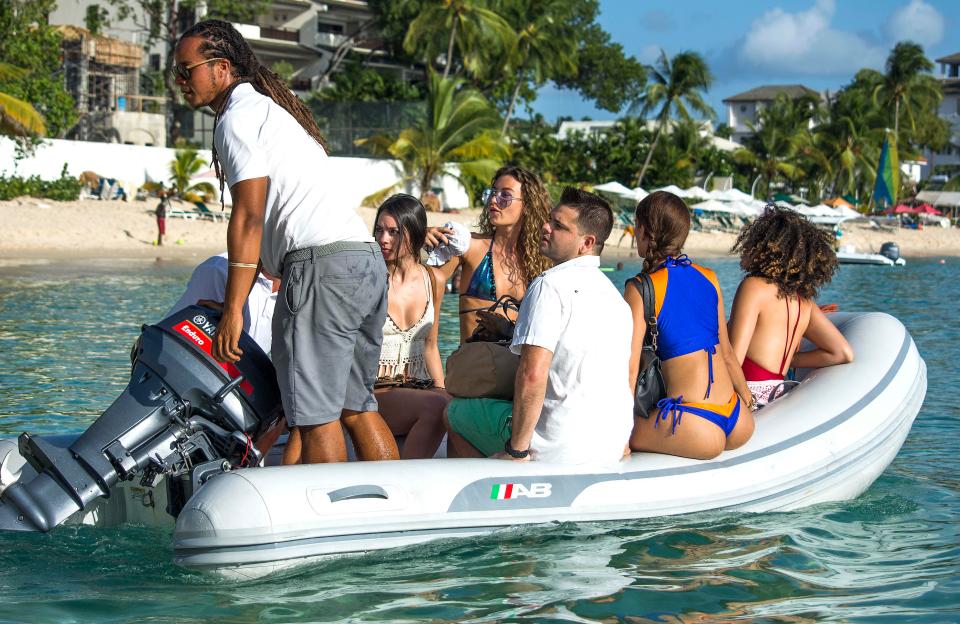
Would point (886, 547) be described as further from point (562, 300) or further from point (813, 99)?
point (813, 99)

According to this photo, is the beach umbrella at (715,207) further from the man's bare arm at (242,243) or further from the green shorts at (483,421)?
the man's bare arm at (242,243)

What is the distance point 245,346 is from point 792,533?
234cm

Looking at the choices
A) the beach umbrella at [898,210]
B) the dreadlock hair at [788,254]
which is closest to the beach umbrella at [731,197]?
the beach umbrella at [898,210]

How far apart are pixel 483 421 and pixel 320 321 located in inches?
32.6

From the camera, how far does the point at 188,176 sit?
2666 cm

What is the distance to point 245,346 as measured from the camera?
3.80 m

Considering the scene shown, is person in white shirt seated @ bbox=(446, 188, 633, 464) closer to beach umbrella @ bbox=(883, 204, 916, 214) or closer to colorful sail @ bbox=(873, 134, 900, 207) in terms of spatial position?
colorful sail @ bbox=(873, 134, 900, 207)

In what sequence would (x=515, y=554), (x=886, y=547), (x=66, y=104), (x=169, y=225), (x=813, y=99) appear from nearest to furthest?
1. (x=515, y=554)
2. (x=886, y=547)
3. (x=169, y=225)
4. (x=66, y=104)
5. (x=813, y=99)

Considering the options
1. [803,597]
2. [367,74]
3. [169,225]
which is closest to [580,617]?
[803,597]

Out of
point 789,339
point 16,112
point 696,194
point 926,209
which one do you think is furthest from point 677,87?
point 789,339

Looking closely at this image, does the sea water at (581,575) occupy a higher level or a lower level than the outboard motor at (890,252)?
lower

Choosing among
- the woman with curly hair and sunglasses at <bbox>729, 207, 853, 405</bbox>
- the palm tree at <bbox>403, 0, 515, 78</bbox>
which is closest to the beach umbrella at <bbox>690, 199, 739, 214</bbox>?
the palm tree at <bbox>403, 0, 515, 78</bbox>

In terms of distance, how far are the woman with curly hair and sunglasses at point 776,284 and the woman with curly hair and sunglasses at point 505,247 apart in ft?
3.06

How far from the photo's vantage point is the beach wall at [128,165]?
2538 centimetres
